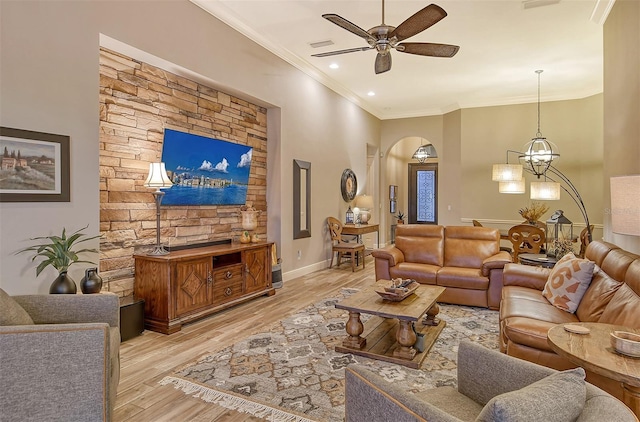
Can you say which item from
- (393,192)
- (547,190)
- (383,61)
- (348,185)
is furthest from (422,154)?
(383,61)

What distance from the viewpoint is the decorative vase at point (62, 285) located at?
107 inches

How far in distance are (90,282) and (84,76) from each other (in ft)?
5.59

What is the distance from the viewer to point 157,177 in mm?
3643

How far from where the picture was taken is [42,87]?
2.85 meters

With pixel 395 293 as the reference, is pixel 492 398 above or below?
above

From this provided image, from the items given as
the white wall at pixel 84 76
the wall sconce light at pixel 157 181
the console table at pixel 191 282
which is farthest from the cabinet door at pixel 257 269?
the wall sconce light at pixel 157 181

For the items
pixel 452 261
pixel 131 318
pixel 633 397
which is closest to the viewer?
pixel 633 397

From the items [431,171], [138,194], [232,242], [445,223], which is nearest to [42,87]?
[138,194]

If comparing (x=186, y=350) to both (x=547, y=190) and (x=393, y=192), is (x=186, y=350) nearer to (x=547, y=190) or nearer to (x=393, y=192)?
(x=547, y=190)

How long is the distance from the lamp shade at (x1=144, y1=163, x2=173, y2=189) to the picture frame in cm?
73

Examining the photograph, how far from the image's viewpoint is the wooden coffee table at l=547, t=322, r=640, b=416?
59.7 inches

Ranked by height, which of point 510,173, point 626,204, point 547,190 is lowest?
point 626,204

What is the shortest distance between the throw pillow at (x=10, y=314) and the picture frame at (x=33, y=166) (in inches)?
43.9

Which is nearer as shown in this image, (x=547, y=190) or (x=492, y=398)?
(x=492, y=398)
